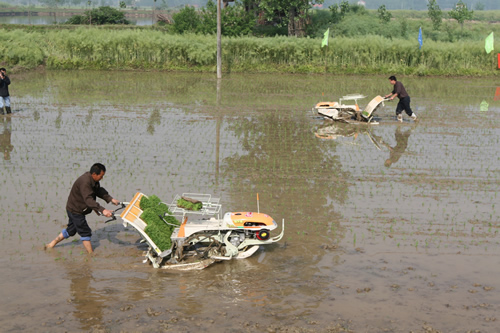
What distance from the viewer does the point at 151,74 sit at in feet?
95.8

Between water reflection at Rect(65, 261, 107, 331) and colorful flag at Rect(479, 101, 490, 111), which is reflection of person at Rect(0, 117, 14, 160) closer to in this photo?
water reflection at Rect(65, 261, 107, 331)

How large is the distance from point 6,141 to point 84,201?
794 centimetres

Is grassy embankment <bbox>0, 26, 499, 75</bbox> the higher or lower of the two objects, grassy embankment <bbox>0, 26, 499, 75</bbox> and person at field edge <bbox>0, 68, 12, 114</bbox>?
the higher

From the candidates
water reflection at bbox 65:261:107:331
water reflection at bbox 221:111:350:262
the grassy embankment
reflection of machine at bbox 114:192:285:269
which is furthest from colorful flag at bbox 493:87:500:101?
water reflection at bbox 65:261:107:331

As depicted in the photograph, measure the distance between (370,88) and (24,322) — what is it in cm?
2157

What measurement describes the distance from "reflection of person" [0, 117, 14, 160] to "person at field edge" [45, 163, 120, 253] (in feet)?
19.5

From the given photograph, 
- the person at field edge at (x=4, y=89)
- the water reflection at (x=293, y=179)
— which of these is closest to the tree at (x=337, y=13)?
the water reflection at (x=293, y=179)

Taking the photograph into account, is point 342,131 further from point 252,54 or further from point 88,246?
point 252,54

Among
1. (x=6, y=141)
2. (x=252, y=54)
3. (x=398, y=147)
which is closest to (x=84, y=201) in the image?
(x=6, y=141)

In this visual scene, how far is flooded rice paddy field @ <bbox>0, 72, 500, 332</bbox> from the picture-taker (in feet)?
21.8

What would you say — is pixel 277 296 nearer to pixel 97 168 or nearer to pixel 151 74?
pixel 97 168

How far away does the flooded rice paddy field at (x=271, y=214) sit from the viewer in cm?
665

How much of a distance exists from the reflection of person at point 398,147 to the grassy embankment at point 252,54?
48.1 feet

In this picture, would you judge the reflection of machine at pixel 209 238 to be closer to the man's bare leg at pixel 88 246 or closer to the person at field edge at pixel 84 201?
the person at field edge at pixel 84 201
